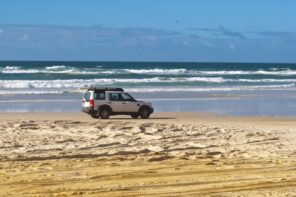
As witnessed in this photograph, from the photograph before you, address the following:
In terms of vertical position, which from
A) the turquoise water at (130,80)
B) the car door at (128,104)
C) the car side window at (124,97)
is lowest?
the turquoise water at (130,80)

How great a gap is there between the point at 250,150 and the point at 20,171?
231 inches

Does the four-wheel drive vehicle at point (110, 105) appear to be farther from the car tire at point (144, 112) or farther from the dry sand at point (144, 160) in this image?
the dry sand at point (144, 160)

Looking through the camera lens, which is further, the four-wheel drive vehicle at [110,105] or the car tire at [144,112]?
the car tire at [144,112]

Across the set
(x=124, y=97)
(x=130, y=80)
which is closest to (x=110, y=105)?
(x=124, y=97)

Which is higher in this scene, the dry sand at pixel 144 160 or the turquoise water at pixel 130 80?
the dry sand at pixel 144 160

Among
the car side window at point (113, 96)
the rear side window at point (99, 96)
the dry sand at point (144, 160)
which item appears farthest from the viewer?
the car side window at point (113, 96)

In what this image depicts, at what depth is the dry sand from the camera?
388 inches

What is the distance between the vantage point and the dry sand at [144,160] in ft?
32.4

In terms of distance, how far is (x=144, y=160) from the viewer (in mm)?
13391

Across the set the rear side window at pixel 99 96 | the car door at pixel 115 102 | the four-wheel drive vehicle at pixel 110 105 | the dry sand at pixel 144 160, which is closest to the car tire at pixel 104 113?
the four-wheel drive vehicle at pixel 110 105

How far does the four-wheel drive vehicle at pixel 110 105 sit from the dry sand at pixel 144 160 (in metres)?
5.16

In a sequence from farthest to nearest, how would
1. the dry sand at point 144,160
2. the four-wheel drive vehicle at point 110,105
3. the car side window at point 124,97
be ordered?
the car side window at point 124,97, the four-wheel drive vehicle at point 110,105, the dry sand at point 144,160

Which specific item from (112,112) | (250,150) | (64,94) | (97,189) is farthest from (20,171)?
(64,94)

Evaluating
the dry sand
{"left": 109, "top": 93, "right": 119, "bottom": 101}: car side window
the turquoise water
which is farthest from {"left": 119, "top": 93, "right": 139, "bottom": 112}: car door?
the turquoise water
